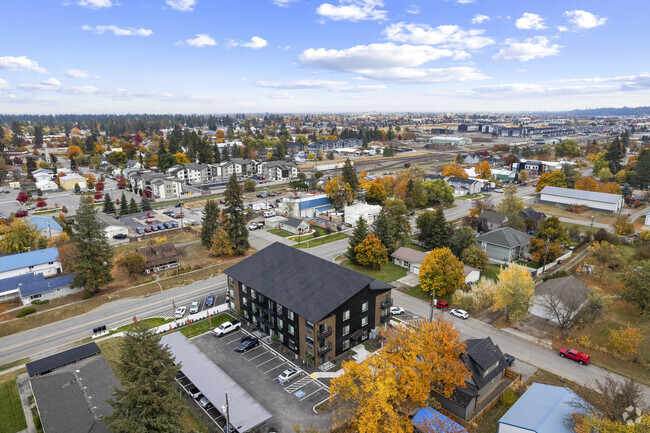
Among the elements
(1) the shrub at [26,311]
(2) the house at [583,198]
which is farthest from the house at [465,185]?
(1) the shrub at [26,311]

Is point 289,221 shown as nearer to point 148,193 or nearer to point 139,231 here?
point 139,231

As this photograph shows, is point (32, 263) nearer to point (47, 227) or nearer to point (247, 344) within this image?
point (47, 227)

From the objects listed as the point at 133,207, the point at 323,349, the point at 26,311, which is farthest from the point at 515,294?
the point at 133,207

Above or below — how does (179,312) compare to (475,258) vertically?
below

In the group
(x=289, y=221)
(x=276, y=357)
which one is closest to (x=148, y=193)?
(x=289, y=221)

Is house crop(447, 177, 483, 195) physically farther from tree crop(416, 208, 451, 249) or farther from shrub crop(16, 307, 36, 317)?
shrub crop(16, 307, 36, 317)
